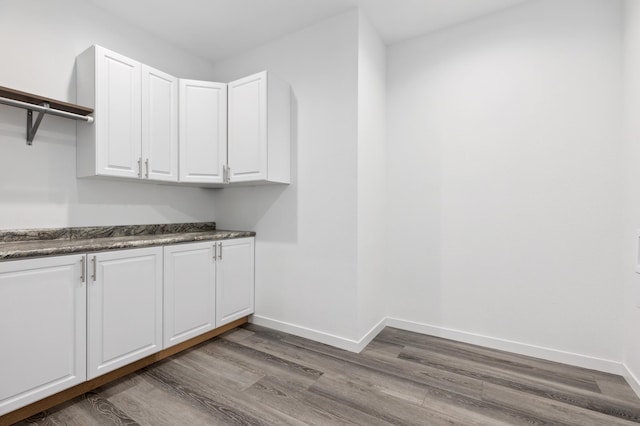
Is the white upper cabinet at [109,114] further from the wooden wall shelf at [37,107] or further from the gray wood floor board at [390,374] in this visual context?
the gray wood floor board at [390,374]

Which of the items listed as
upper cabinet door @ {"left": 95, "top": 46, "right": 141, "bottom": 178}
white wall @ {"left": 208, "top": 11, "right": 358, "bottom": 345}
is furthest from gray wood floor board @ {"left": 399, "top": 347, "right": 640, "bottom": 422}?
upper cabinet door @ {"left": 95, "top": 46, "right": 141, "bottom": 178}

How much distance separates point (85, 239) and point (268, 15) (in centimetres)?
224

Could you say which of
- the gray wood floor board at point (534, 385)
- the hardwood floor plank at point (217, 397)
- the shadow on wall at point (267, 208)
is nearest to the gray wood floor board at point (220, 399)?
the hardwood floor plank at point (217, 397)

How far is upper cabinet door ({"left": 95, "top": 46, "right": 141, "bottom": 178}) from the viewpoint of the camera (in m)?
2.05

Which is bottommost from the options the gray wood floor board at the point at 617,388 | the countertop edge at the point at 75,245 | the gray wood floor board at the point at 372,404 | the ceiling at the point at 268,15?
the gray wood floor board at the point at 372,404

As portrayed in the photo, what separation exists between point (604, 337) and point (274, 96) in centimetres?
298

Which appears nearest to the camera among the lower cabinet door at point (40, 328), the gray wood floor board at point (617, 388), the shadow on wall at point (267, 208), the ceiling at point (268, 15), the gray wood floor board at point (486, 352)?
the lower cabinet door at point (40, 328)

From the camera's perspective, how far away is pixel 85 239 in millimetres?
2197

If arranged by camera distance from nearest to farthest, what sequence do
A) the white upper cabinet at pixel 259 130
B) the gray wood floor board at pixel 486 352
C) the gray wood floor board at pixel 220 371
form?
the gray wood floor board at pixel 220 371
the gray wood floor board at pixel 486 352
the white upper cabinet at pixel 259 130

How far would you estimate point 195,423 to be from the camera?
5.00 feet

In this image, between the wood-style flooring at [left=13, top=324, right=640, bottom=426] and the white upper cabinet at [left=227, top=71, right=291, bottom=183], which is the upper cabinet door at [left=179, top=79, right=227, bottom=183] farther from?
the wood-style flooring at [left=13, top=324, right=640, bottom=426]

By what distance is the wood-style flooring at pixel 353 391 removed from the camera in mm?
1570

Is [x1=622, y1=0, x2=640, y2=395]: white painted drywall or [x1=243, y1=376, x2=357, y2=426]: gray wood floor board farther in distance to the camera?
[x1=622, y1=0, x2=640, y2=395]: white painted drywall

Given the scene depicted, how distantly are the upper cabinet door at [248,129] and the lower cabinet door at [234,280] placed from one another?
61 cm
